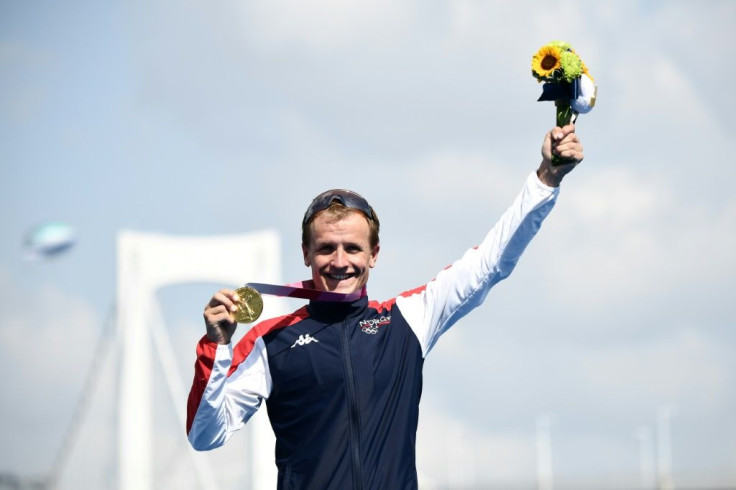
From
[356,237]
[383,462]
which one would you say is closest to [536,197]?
[356,237]

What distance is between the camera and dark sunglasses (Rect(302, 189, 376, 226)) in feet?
11.9

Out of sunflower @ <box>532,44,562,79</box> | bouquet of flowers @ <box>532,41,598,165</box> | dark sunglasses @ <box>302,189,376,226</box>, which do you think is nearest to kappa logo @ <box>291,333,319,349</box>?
dark sunglasses @ <box>302,189,376,226</box>

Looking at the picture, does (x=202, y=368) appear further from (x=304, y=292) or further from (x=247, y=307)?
(x=304, y=292)

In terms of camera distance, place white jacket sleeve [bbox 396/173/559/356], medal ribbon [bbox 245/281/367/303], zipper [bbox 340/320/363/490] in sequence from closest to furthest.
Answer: zipper [bbox 340/320/363/490] < white jacket sleeve [bbox 396/173/559/356] < medal ribbon [bbox 245/281/367/303]

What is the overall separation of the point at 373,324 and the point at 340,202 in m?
0.37

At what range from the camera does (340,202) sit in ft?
11.9

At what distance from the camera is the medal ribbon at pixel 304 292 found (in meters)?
3.53

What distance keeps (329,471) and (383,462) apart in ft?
0.49

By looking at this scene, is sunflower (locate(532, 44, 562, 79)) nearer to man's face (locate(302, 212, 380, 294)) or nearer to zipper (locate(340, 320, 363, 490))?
man's face (locate(302, 212, 380, 294))

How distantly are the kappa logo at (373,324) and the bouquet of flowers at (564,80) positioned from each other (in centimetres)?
67

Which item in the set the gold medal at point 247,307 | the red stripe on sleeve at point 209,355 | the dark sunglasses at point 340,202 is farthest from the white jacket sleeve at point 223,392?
the dark sunglasses at point 340,202

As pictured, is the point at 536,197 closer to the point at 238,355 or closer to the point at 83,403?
the point at 238,355

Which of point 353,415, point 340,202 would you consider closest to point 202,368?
point 353,415

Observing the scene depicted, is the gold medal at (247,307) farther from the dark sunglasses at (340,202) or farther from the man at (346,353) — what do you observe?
the dark sunglasses at (340,202)
